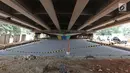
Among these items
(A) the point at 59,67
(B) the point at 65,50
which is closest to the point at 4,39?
(B) the point at 65,50

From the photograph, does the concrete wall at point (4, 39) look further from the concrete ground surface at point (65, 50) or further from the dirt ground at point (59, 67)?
the dirt ground at point (59, 67)

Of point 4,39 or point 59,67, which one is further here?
point 4,39

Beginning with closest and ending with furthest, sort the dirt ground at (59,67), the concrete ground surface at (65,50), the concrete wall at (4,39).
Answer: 1. the dirt ground at (59,67)
2. the concrete ground surface at (65,50)
3. the concrete wall at (4,39)

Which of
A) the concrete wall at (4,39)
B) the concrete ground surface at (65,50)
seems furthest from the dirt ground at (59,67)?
the concrete wall at (4,39)

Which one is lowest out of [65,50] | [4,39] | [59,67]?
[59,67]

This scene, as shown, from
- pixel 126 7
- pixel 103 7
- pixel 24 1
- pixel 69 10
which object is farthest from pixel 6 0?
pixel 126 7

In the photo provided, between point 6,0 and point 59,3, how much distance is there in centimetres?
303

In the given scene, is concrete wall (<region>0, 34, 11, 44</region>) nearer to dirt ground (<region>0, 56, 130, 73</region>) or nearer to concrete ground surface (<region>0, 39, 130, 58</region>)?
concrete ground surface (<region>0, 39, 130, 58</region>)

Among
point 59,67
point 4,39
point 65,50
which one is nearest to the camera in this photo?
point 59,67

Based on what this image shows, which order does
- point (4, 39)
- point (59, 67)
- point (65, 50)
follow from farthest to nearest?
1. point (4, 39)
2. point (65, 50)
3. point (59, 67)

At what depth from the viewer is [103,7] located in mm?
6422

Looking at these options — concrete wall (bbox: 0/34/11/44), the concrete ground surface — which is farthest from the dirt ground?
concrete wall (bbox: 0/34/11/44)

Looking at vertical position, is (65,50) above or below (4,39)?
below

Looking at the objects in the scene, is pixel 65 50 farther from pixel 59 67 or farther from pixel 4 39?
pixel 4 39
